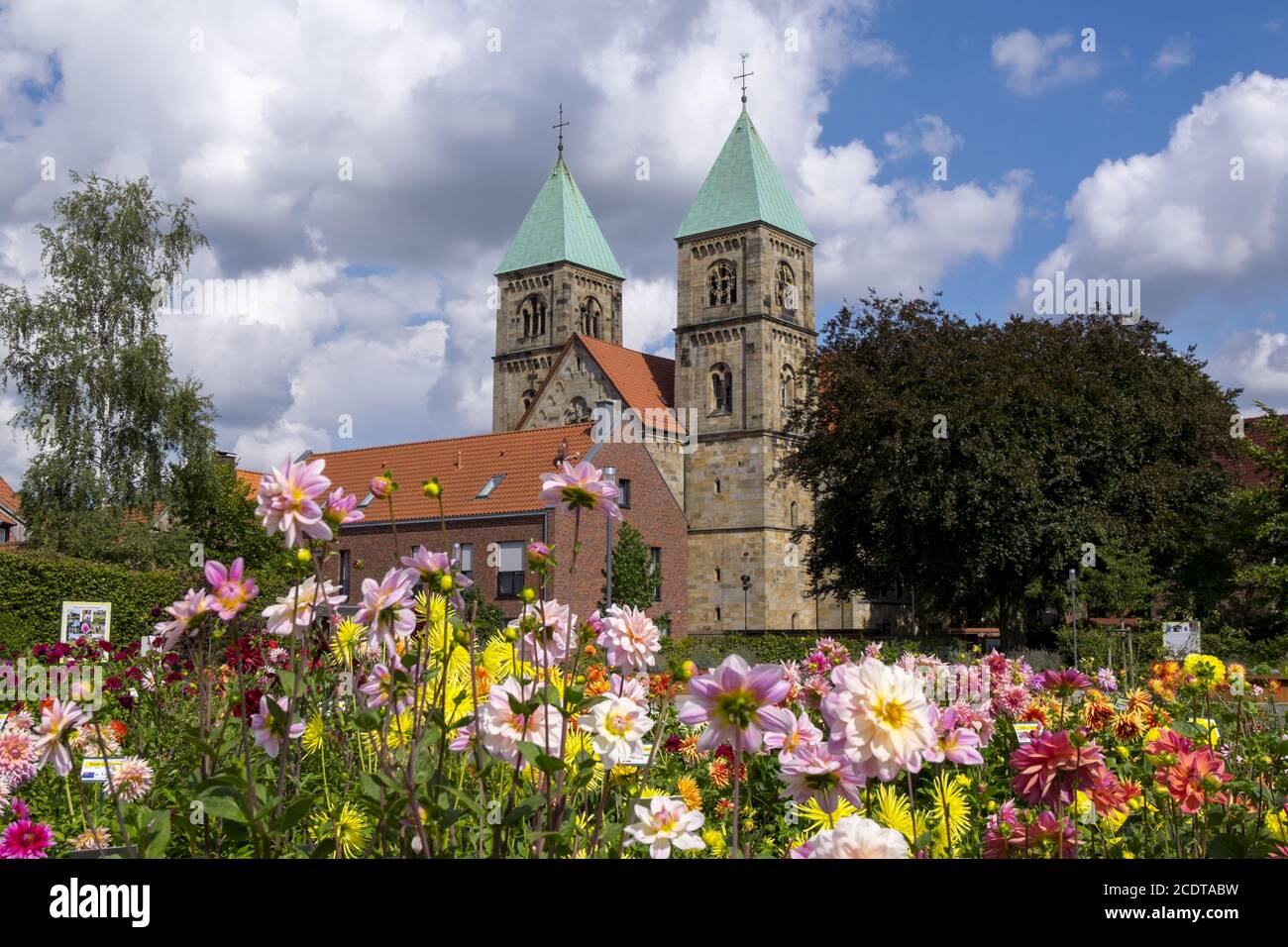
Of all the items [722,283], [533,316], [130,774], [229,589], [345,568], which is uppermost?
[533,316]

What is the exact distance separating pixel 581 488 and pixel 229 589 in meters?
0.86

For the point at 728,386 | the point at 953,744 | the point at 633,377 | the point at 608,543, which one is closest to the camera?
the point at 953,744

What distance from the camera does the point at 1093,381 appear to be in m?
36.2

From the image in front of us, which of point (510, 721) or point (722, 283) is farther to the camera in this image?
point (722, 283)

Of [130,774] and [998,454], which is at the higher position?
[998,454]

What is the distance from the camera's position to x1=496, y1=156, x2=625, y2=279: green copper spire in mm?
79375

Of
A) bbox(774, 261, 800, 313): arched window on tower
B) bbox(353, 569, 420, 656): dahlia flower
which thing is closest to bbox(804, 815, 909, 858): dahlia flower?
bbox(353, 569, 420, 656): dahlia flower

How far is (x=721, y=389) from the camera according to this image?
6719cm

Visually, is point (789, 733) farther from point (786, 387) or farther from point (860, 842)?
point (786, 387)

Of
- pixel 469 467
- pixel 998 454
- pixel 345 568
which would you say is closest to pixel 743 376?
pixel 469 467

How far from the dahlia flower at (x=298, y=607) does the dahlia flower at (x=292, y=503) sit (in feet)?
1.28
